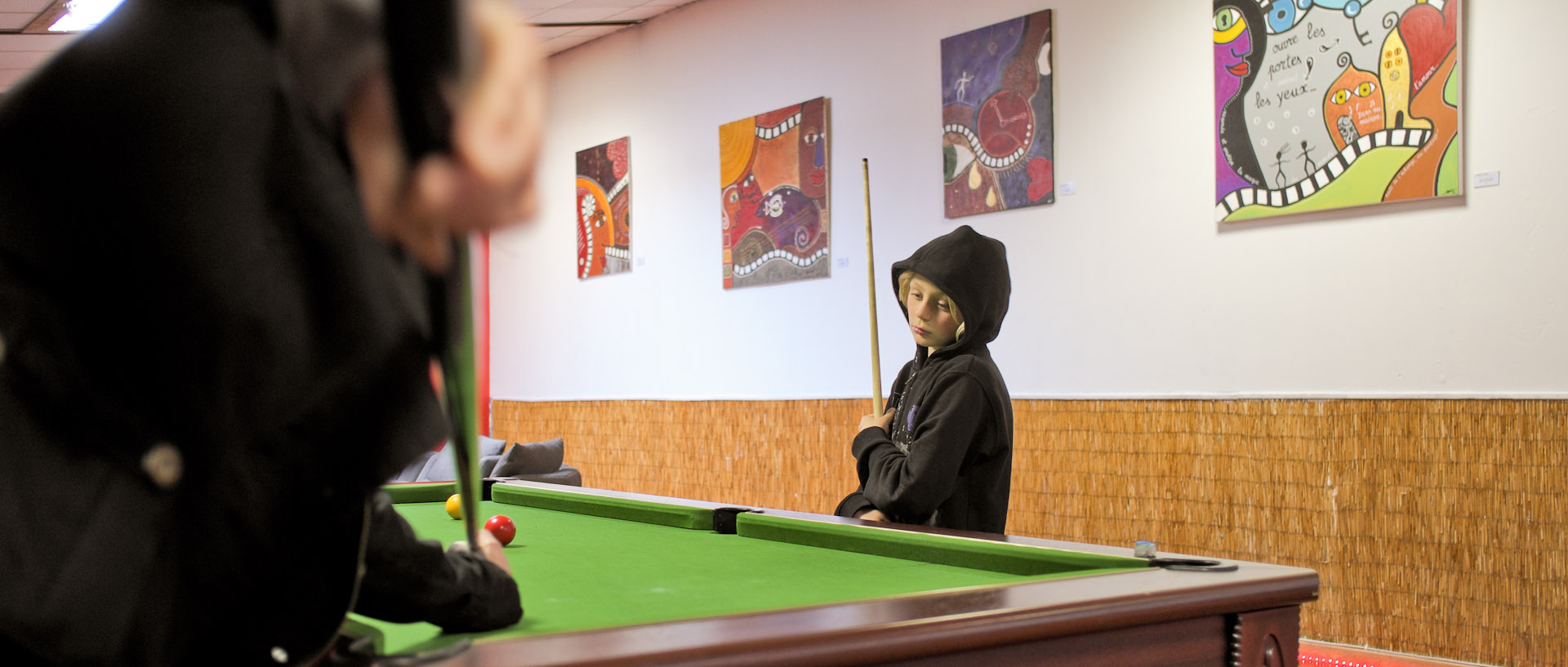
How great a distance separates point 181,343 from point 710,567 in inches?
51.6

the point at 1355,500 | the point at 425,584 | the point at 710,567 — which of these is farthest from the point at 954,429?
the point at 1355,500

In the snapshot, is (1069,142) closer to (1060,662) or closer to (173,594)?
(1060,662)

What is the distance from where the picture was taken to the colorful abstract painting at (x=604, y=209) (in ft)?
25.1

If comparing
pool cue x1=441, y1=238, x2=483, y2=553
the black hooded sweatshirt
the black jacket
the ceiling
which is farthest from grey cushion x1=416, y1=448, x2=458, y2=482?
pool cue x1=441, y1=238, x2=483, y2=553

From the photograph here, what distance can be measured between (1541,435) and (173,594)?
13.0ft

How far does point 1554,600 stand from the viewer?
139 inches

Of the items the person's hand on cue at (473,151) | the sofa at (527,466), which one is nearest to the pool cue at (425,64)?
the person's hand on cue at (473,151)

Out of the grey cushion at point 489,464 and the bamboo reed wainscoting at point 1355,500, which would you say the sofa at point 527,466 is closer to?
the grey cushion at point 489,464

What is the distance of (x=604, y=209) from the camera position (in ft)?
25.8

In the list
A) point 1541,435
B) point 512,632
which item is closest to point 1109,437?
point 1541,435

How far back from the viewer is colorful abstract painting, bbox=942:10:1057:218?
198 inches

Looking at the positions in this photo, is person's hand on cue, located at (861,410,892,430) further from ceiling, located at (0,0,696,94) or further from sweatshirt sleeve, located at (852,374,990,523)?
ceiling, located at (0,0,696,94)

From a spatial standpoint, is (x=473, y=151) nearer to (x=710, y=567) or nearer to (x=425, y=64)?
(x=425, y=64)

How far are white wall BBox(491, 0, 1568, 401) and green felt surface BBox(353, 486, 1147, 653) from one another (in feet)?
8.71
